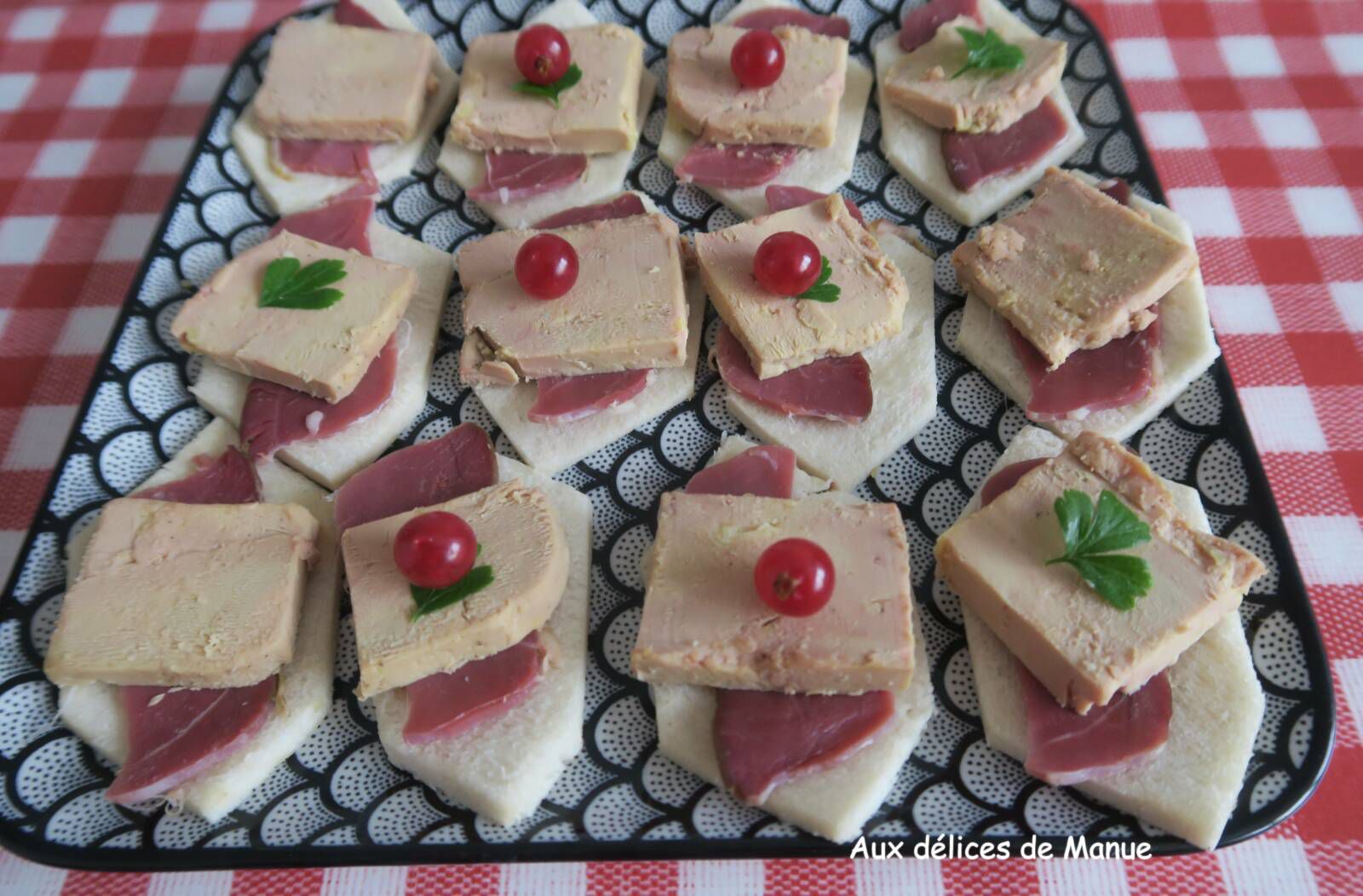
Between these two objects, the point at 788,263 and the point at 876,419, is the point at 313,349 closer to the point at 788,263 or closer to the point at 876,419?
the point at 788,263

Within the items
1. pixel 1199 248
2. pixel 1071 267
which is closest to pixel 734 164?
pixel 1071 267

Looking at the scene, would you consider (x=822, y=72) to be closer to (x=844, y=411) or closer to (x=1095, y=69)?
(x=1095, y=69)

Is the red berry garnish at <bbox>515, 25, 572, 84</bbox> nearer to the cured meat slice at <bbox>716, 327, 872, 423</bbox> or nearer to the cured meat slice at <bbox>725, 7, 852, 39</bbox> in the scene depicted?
the cured meat slice at <bbox>725, 7, 852, 39</bbox>

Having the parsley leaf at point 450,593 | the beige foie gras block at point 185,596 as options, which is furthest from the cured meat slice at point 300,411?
the parsley leaf at point 450,593

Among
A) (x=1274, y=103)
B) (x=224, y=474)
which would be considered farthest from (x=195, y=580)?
(x=1274, y=103)

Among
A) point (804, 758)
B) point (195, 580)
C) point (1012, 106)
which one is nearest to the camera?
point (804, 758)

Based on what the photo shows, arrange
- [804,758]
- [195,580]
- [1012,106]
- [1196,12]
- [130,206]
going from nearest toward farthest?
[804,758] → [195,580] → [1012,106] → [130,206] → [1196,12]
